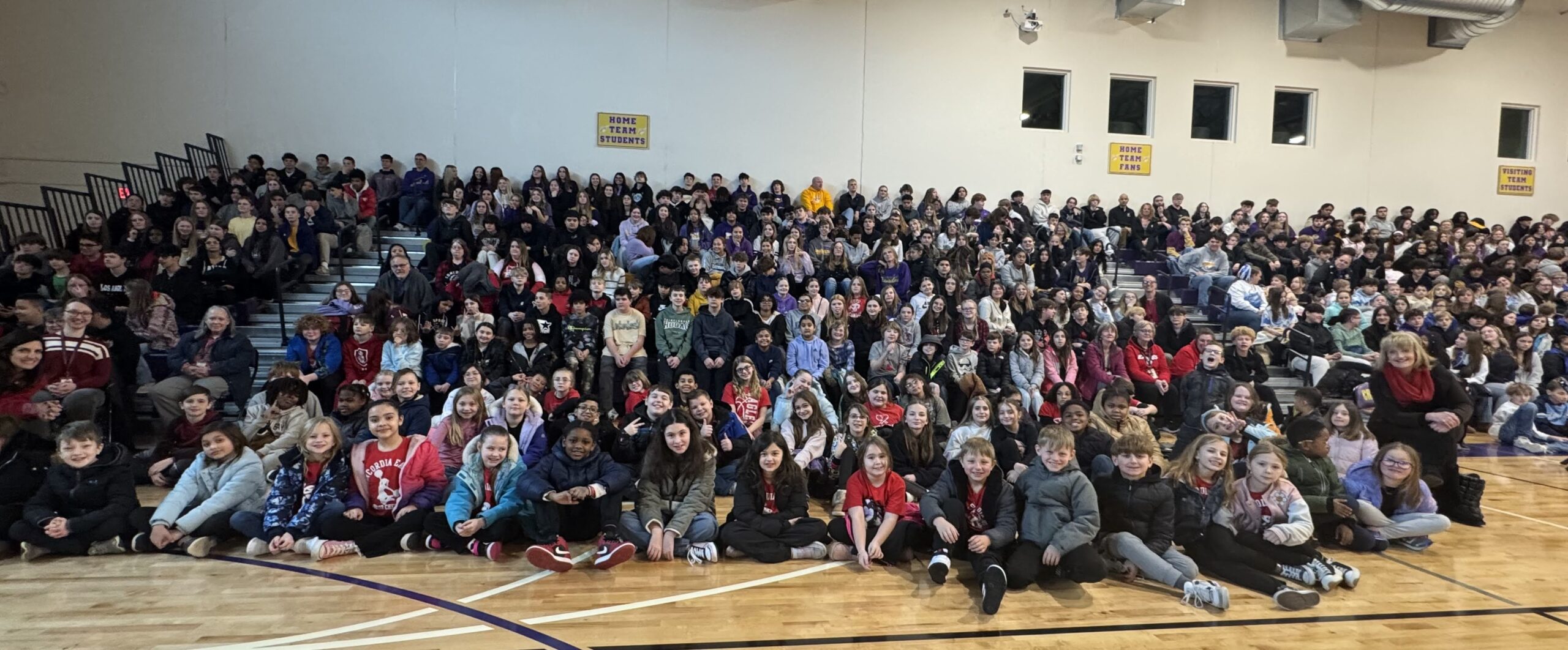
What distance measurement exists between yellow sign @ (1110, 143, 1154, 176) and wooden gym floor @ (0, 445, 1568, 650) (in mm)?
10337

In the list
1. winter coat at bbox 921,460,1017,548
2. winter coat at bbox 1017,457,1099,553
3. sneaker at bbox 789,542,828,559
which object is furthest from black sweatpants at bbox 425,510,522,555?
winter coat at bbox 1017,457,1099,553

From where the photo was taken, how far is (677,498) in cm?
439

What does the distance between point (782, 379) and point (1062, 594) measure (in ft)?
11.7

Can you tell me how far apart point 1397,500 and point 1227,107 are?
11492 mm

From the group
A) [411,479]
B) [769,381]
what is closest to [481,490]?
[411,479]

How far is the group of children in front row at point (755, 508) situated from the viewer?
3.93 metres

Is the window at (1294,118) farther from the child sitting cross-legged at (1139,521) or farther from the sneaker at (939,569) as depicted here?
the sneaker at (939,569)

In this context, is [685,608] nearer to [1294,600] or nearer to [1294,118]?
[1294,600]

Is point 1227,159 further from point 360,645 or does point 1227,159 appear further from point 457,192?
point 360,645

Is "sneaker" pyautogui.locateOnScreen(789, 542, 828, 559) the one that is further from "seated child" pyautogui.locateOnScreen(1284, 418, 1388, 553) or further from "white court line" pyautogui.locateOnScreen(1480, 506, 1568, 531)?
"white court line" pyautogui.locateOnScreen(1480, 506, 1568, 531)

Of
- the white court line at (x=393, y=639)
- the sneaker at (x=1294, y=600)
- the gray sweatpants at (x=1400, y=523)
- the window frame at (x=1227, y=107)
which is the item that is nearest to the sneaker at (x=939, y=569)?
the sneaker at (x=1294, y=600)

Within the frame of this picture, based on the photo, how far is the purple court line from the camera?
3189 mm

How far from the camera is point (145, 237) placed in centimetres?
836

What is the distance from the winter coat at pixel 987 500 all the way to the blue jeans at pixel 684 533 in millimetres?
1123
